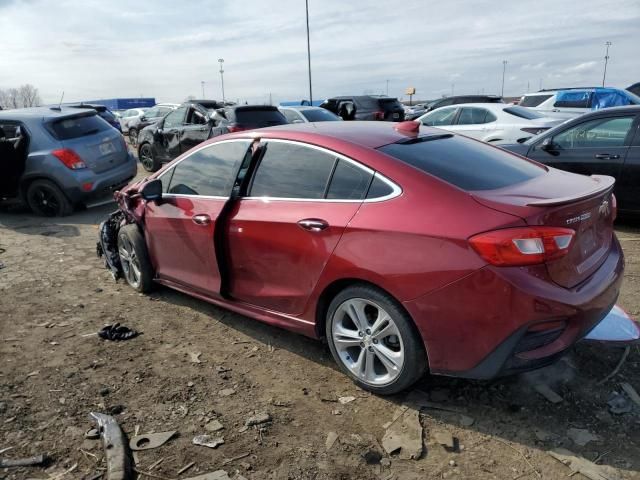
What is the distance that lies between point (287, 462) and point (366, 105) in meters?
17.4

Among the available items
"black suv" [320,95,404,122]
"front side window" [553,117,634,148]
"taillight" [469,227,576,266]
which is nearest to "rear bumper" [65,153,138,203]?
"front side window" [553,117,634,148]

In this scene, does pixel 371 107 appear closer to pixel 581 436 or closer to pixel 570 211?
pixel 570 211

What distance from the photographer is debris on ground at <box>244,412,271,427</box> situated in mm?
2902

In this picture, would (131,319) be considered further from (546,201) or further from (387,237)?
(546,201)

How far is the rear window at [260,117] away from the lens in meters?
10.8

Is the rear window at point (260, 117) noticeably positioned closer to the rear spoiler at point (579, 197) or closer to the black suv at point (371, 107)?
the black suv at point (371, 107)

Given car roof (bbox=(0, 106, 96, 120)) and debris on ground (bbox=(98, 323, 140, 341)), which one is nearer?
debris on ground (bbox=(98, 323, 140, 341))

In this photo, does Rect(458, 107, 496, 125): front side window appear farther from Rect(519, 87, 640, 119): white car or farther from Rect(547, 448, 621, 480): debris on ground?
Rect(547, 448, 621, 480): debris on ground

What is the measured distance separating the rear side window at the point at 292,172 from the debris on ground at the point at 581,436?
188 centimetres

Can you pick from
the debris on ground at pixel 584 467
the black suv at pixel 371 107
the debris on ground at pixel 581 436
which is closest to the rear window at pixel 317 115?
the black suv at pixel 371 107

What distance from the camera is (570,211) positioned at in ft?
8.68

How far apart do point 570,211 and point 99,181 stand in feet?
23.7

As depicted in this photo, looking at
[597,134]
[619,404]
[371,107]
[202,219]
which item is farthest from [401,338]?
[371,107]

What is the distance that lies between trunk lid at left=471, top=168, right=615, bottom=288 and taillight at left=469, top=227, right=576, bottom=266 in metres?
0.05
